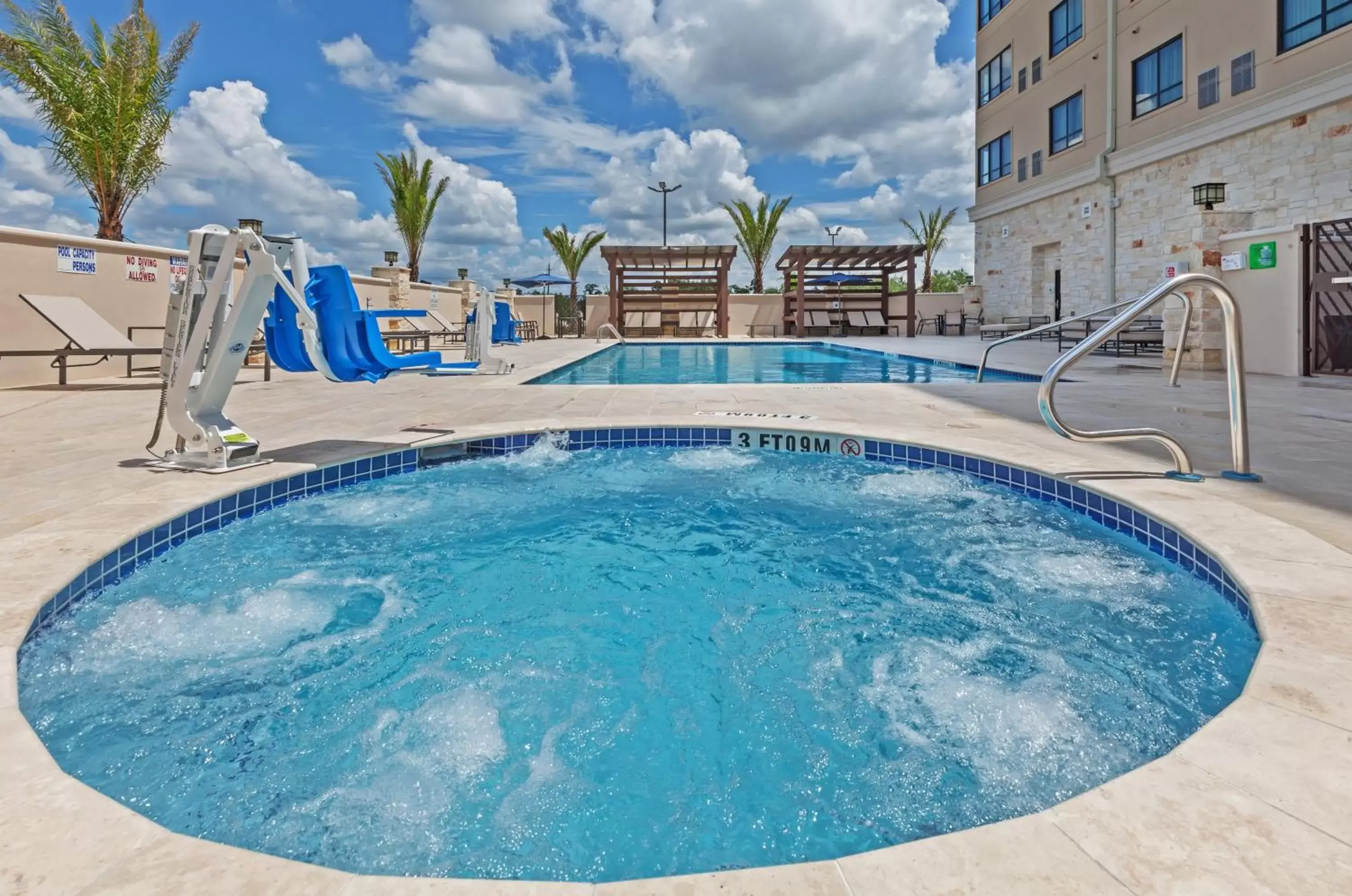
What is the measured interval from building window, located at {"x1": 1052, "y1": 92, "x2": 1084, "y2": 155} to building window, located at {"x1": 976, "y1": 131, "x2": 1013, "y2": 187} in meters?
2.09

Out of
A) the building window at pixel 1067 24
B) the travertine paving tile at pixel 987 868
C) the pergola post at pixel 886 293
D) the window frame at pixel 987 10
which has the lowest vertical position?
the travertine paving tile at pixel 987 868

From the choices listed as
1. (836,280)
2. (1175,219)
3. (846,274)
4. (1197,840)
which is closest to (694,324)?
(836,280)

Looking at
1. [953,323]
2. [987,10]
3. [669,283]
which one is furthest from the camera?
[953,323]

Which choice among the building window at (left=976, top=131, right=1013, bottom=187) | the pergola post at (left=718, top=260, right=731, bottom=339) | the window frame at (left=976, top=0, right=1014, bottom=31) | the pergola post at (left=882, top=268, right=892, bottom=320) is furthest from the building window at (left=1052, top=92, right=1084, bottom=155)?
the pergola post at (left=718, top=260, right=731, bottom=339)

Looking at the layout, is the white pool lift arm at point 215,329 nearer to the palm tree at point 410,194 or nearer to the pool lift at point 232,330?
the pool lift at point 232,330

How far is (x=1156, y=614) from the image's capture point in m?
2.61

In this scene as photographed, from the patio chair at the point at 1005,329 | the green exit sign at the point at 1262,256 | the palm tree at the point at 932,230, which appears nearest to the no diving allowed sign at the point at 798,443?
the green exit sign at the point at 1262,256

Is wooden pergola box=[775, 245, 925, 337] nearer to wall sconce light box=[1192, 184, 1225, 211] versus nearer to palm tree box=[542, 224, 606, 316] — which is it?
palm tree box=[542, 224, 606, 316]

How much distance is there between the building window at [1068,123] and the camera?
55.3 feet

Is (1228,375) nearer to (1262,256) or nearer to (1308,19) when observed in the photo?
(1262,256)

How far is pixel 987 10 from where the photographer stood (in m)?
21.2

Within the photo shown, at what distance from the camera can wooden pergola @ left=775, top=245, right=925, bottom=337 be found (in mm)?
22359

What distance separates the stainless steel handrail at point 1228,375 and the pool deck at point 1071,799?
0.17 m

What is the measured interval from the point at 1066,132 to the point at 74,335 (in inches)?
765
